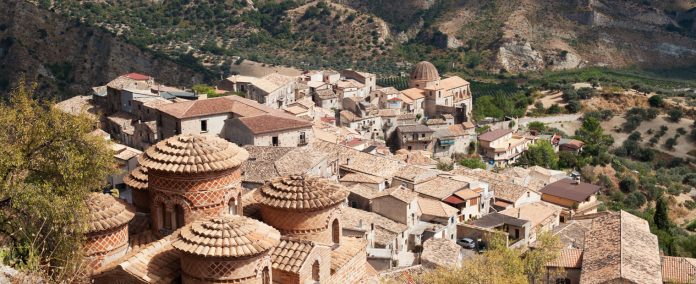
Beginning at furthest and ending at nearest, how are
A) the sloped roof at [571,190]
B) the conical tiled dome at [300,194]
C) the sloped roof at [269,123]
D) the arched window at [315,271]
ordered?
the sloped roof at [571,190]
the sloped roof at [269,123]
the conical tiled dome at [300,194]
the arched window at [315,271]

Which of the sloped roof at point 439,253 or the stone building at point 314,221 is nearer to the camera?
the stone building at point 314,221

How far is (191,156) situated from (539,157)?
54231 millimetres

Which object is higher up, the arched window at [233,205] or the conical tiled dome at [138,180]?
the conical tiled dome at [138,180]

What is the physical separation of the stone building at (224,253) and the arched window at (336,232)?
3.75 meters

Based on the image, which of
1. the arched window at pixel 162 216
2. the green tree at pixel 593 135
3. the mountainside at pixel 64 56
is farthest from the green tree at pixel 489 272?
the mountainside at pixel 64 56

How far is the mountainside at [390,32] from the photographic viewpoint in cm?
10662

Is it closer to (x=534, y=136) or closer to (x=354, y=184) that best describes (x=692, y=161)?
(x=534, y=136)

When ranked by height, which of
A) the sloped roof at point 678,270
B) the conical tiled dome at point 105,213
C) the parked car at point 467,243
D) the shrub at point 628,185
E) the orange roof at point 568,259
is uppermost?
the conical tiled dome at point 105,213

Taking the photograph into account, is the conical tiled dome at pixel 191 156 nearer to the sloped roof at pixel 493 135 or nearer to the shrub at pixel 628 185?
the sloped roof at pixel 493 135

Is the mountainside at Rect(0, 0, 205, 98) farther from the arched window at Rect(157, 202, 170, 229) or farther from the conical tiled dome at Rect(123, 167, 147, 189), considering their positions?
the arched window at Rect(157, 202, 170, 229)

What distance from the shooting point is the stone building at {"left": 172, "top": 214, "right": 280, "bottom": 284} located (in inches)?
627

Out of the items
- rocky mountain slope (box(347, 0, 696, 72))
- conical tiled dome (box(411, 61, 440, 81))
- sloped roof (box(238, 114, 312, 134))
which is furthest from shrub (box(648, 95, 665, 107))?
sloped roof (box(238, 114, 312, 134))

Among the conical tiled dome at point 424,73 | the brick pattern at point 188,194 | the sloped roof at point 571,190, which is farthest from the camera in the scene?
the conical tiled dome at point 424,73

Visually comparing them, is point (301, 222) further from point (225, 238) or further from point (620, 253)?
point (620, 253)
